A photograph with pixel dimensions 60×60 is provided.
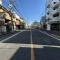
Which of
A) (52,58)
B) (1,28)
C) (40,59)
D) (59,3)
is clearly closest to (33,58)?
(40,59)

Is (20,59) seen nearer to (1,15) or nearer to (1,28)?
(1,28)

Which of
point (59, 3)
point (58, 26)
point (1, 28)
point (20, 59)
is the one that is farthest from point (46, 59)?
point (58, 26)

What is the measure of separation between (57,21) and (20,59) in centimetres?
6492

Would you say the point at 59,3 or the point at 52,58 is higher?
the point at 59,3

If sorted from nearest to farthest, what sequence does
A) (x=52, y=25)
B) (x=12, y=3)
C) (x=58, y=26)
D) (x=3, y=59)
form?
(x=3, y=59) < (x=12, y=3) < (x=58, y=26) < (x=52, y=25)

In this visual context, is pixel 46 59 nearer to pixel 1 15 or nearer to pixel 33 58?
pixel 33 58

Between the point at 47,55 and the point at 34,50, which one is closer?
the point at 47,55

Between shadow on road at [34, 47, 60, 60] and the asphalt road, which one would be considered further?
the asphalt road

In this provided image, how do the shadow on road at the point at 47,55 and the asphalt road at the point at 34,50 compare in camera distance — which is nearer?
the shadow on road at the point at 47,55

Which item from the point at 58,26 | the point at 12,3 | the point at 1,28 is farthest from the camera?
the point at 58,26

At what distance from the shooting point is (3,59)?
8555mm

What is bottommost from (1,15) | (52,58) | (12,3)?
(52,58)

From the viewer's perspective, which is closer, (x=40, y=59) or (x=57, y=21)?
(x=40, y=59)

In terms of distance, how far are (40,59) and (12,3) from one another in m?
44.7
